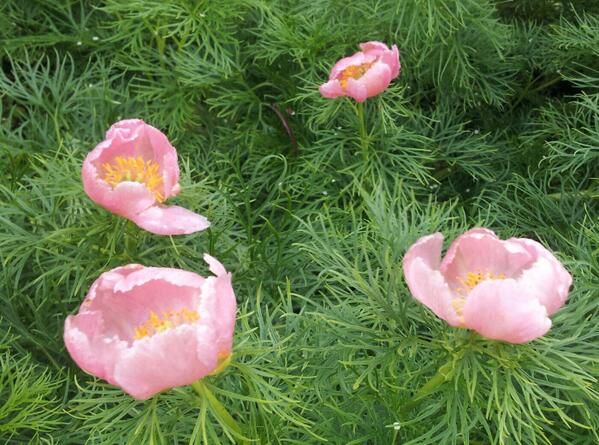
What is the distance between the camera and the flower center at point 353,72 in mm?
929

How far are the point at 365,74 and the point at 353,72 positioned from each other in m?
0.04

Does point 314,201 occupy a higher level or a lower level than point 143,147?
lower

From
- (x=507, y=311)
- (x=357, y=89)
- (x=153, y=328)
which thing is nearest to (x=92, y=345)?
(x=153, y=328)

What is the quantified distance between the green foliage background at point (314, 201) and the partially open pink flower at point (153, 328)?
6 centimetres

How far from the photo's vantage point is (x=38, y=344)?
32.6 inches

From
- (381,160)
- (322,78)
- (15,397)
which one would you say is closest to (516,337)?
(15,397)

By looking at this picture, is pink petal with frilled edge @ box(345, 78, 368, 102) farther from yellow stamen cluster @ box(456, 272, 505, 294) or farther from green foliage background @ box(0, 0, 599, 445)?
yellow stamen cluster @ box(456, 272, 505, 294)

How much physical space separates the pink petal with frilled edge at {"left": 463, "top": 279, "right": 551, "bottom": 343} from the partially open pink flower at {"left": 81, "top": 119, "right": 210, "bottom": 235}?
30cm

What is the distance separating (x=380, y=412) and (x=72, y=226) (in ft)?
1.28

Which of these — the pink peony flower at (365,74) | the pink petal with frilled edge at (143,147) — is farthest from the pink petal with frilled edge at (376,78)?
the pink petal with frilled edge at (143,147)

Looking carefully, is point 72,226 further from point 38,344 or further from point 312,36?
point 312,36

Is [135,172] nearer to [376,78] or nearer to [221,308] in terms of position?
[221,308]

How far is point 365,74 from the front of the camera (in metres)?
0.90

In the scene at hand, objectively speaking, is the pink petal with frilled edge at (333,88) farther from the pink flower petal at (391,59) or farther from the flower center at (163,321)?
the flower center at (163,321)
